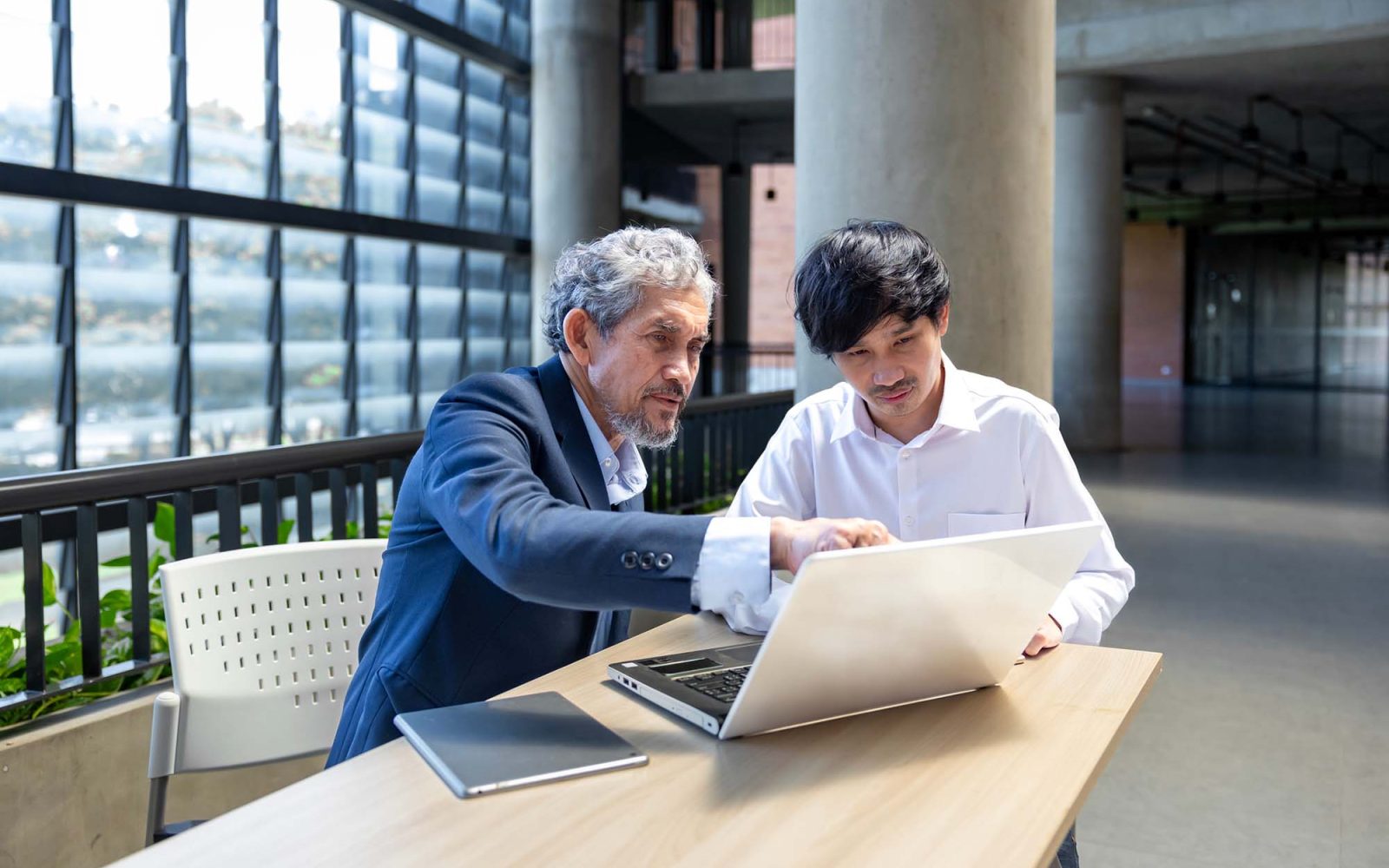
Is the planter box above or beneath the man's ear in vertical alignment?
beneath

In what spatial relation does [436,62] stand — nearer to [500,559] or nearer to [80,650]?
[80,650]

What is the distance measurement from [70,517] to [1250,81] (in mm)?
10978

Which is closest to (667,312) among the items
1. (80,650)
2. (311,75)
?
(80,650)

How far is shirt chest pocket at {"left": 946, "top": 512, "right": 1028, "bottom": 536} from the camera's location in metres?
1.99

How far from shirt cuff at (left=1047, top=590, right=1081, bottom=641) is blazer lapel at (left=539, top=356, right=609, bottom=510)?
68cm

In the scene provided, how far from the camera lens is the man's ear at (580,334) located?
1741 millimetres

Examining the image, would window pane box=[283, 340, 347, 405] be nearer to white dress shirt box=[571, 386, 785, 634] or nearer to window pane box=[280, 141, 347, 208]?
window pane box=[280, 141, 347, 208]

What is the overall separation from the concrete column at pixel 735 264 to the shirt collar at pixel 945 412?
15.2 meters

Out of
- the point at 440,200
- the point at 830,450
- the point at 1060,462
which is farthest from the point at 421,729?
the point at 440,200

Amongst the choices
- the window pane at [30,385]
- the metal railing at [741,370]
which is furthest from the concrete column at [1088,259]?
the window pane at [30,385]

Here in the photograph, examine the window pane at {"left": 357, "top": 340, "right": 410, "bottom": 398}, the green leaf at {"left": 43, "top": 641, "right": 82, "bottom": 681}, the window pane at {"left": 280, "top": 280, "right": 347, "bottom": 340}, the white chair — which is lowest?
the green leaf at {"left": 43, "top": 641, "right": 82, "bottom": 681}

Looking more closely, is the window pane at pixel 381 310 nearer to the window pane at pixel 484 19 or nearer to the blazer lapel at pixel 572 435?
the window pane at pixel 484 19

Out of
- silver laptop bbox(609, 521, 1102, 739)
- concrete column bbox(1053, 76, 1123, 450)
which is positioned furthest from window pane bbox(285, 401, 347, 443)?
silver laptop bbox(609, 521, 1102, 739)

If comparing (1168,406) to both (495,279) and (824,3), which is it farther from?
(824,3)
